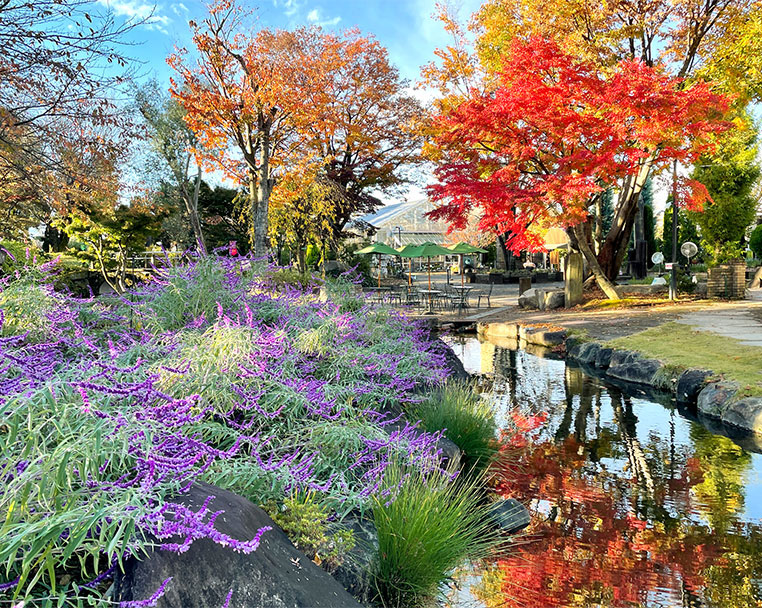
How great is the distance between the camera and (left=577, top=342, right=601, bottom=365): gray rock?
9273 mm

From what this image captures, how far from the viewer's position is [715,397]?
20.3 feet

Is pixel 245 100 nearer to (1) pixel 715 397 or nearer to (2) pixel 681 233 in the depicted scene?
(1) pixel 715 397

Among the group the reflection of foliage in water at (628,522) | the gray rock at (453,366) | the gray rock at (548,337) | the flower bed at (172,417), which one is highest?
the flower bed at (172,417)

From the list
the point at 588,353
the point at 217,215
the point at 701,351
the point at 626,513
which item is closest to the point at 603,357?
the point at 588,353

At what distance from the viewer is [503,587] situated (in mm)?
2910

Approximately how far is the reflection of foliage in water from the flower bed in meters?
0.91

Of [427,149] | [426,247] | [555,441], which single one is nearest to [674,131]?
[427,149]

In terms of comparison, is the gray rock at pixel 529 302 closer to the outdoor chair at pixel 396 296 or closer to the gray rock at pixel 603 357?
the outdoor chair at pixel 396 296

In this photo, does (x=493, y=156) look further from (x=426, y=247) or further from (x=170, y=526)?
(x=170, y=526)

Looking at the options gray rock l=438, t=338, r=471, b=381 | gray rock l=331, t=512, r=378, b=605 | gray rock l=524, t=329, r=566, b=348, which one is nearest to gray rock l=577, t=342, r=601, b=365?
gray rock l=524, t=329, r=566, b=348

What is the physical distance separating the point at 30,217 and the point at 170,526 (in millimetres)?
12408

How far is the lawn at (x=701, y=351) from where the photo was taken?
6.55 m

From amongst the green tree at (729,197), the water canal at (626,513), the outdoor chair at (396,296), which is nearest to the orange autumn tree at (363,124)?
the outdoor chair at (396,296)

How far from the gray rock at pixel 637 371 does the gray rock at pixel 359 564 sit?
627cm
